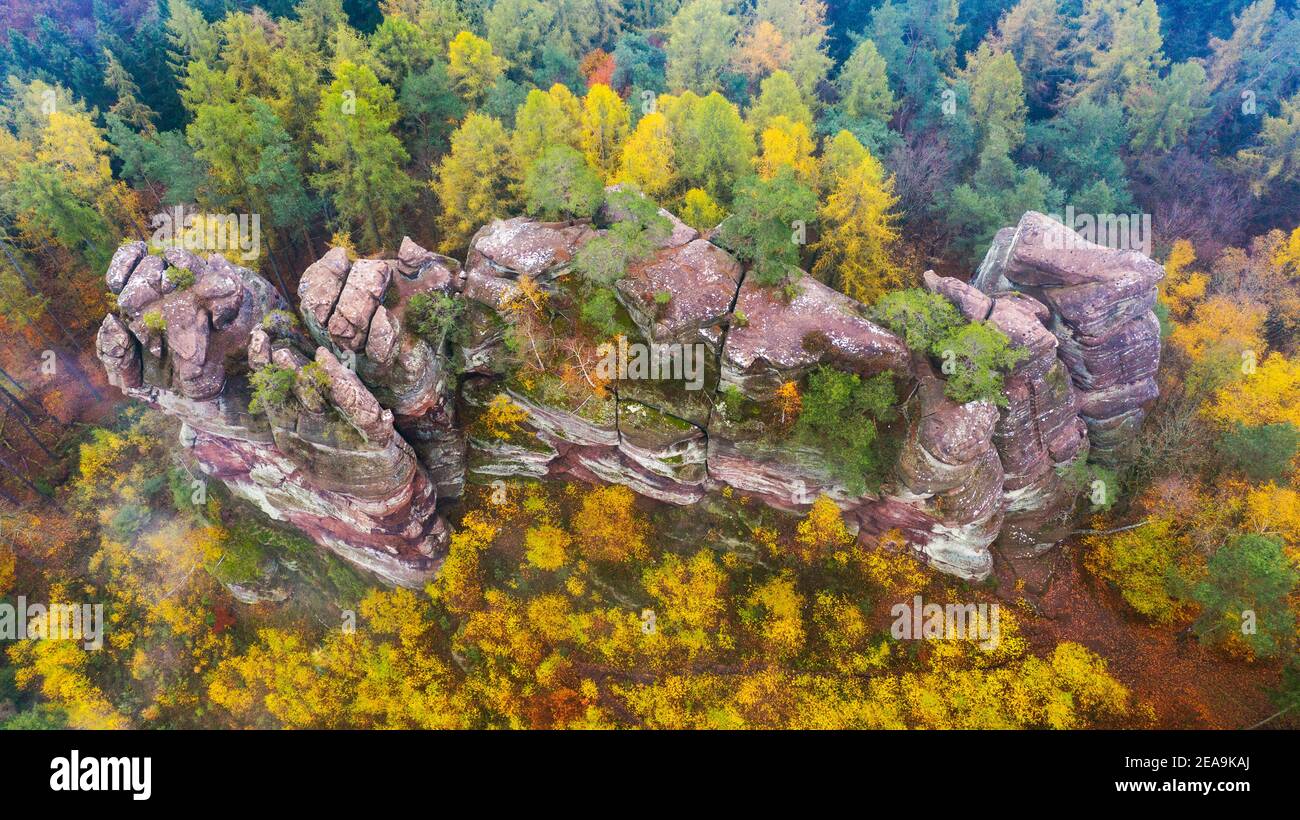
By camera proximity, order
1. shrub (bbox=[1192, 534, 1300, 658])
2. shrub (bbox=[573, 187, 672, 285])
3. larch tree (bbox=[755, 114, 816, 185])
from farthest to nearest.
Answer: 1. larch tree (bbox=[755, 114, 816, 185])
2. shrub (bbox=[573, 187, 672, 285])
3. shrub (bbox=[1192, 534, 1300, 658])

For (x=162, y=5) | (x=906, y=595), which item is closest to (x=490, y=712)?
(x=906, y=595)

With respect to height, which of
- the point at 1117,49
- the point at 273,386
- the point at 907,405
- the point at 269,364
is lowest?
the point at 273,386

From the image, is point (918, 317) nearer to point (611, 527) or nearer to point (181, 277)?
point (611, 527)

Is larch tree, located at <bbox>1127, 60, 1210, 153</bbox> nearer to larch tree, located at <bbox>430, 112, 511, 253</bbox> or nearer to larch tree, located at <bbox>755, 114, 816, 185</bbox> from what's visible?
larch tree, located at <bbox>755, 114, 816, 185</bbox>

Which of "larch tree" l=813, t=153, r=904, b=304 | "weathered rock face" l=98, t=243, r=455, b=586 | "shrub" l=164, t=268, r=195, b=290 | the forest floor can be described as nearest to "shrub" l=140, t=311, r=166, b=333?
"weathered rock face" l=98, t=243, r=455, b=586

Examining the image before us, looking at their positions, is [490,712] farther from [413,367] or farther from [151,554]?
[151,554]

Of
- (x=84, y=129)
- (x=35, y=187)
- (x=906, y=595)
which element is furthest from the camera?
(x=84, y=129)

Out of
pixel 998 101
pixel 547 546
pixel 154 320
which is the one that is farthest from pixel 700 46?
pixel 154 320
